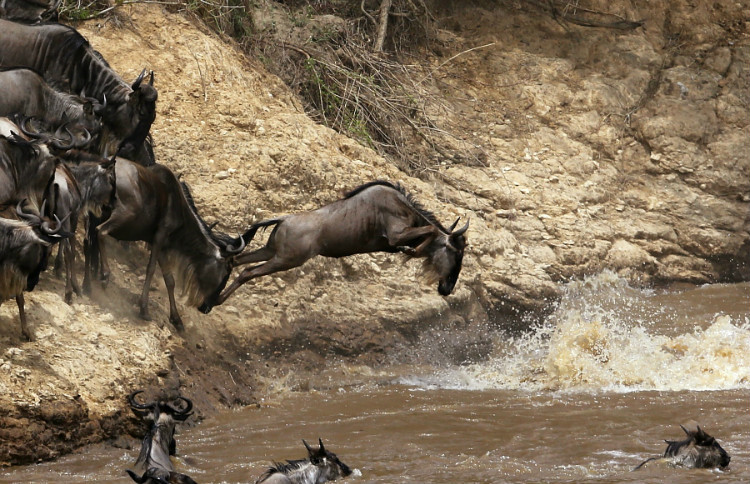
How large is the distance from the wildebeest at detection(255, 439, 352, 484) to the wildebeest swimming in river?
11.0 ft

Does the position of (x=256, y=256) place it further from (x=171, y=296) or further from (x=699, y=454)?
(x=699, y=454)

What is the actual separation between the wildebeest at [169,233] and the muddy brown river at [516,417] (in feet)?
3.94

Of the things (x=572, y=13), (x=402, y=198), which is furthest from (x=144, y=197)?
(x=572, y=13)

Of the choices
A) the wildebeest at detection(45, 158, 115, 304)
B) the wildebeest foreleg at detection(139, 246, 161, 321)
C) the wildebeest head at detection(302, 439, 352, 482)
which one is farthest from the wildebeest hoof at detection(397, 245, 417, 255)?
the wildebeest head at detection(302, 439, 352, 482)

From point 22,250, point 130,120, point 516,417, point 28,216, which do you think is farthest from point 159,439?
point 130,120

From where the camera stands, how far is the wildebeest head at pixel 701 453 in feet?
22.2

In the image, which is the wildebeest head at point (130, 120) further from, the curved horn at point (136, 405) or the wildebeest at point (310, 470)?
the wildebeest at point (310, 470)

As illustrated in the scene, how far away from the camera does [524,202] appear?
1469 cm

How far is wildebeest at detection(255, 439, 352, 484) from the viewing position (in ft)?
19.9

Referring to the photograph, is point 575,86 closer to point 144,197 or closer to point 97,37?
point 97,37

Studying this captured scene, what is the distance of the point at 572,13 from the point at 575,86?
160cm

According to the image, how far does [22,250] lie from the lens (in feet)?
24.5

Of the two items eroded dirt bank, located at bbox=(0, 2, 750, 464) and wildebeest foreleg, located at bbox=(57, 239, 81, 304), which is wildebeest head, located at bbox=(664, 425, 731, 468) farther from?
wildebeest foreleg, located at bbox=(57, 239, 81, 304)

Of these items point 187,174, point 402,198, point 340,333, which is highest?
point 402,198
